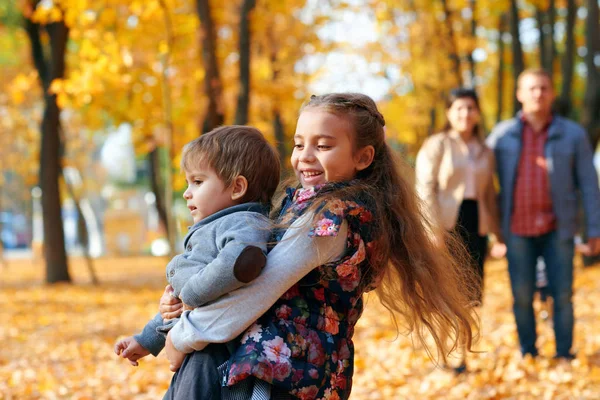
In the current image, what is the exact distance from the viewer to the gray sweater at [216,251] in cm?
227

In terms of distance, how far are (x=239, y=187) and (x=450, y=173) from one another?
343 cm

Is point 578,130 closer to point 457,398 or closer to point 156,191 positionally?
point 457,398

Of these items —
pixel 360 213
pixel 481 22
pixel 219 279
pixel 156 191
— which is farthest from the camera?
pixel 156 191

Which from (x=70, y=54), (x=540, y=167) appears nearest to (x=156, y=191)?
(x=70, y=54)

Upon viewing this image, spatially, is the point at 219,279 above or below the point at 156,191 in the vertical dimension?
above

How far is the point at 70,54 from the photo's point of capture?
2048 cm

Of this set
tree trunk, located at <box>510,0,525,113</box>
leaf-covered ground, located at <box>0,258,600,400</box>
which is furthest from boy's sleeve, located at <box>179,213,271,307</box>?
tree trunk, located at <box>510,0,525,113</box>

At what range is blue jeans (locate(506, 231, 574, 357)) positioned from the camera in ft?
19.1

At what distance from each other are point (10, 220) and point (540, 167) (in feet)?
217

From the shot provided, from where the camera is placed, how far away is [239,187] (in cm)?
253

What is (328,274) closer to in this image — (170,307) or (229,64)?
(170,307)

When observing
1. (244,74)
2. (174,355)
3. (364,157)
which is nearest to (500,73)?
(244,74)

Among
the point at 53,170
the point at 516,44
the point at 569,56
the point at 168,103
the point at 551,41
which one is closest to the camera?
the point at 168,103

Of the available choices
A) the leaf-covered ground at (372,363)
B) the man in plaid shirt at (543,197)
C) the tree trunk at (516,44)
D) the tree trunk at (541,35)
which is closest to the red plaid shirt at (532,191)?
the man in plaid shirt at (543,197)
